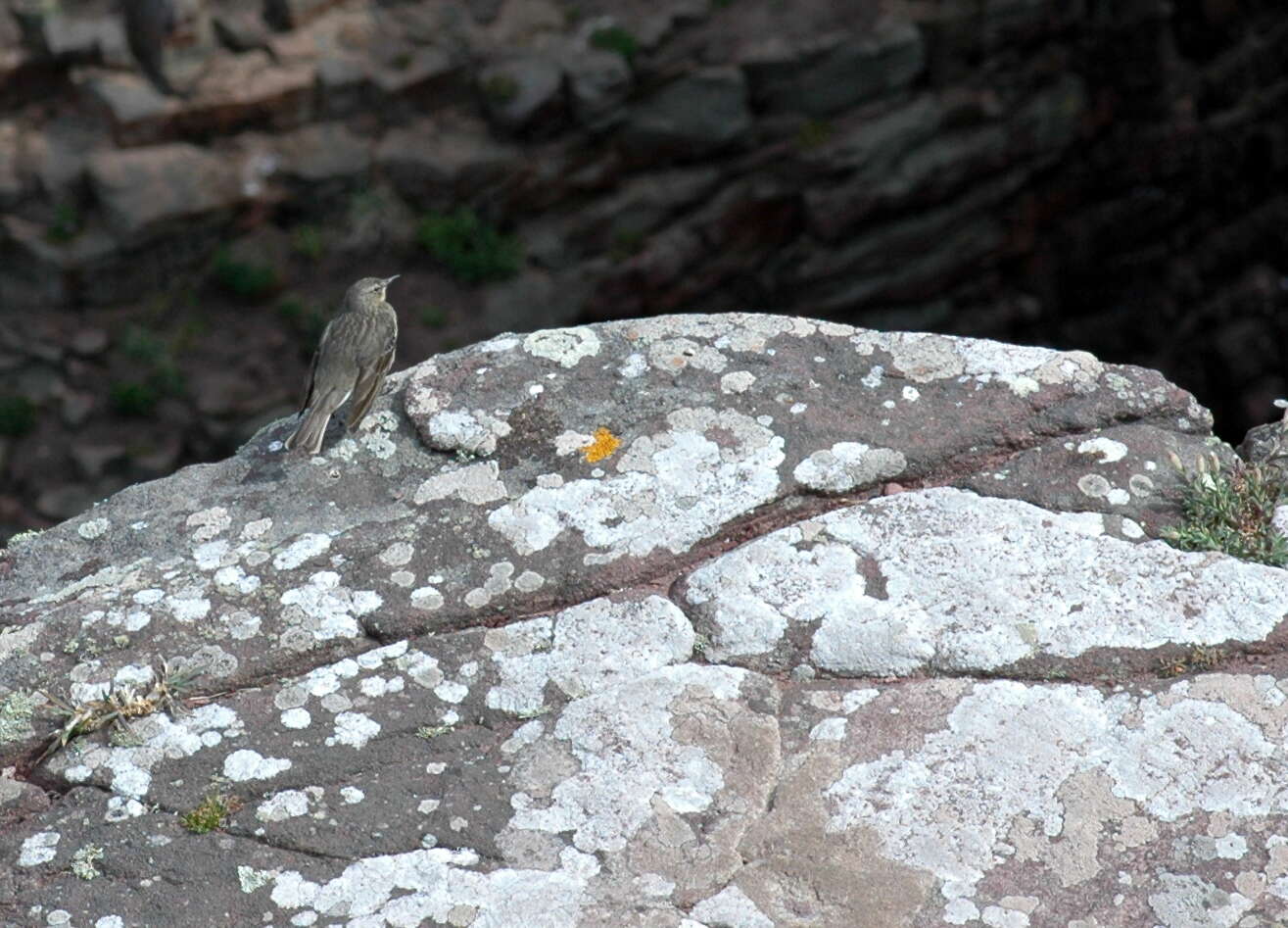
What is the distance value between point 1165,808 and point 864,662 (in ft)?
2.47

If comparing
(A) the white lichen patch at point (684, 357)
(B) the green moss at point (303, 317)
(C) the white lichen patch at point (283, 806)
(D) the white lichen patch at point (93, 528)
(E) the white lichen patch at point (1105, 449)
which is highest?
(A) the white lichen patch at point (684, 357)

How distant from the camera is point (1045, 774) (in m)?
3.24

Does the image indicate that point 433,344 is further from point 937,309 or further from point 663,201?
point 937,309

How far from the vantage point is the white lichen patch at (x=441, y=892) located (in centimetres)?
300

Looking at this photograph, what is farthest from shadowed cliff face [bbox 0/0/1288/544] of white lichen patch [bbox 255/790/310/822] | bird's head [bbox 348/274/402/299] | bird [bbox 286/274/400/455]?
white lichen patch [bbox 255/790/310/822]

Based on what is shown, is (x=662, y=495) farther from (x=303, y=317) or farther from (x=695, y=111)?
(x=695, y=111)

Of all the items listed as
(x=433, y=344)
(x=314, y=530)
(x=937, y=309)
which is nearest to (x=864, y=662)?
(x=314, y=530)

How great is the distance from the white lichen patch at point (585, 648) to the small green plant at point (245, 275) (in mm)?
11541

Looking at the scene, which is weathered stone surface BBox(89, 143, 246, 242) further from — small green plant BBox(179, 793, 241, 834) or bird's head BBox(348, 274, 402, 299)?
small green plant BBox(179, 793, 241, 834)

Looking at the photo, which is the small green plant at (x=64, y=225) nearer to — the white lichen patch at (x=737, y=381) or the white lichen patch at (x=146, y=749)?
the white lichen patch at (x=737, y=381)

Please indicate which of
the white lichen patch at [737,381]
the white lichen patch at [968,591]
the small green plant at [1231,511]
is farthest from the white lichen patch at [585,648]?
the small green plant at [1231,511]

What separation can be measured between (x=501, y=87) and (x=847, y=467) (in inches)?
453

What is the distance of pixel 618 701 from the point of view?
11.4ft

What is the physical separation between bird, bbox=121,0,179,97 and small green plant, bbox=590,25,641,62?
416cm
